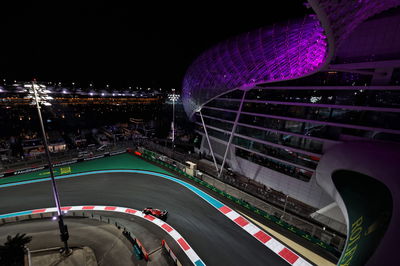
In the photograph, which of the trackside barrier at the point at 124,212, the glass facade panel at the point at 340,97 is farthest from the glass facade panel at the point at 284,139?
the trackside barrier at the point at 124,212

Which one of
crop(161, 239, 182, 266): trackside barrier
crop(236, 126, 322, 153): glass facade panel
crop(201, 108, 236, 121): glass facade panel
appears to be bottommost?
crop(161, 239, 182, 266): trackside barrier

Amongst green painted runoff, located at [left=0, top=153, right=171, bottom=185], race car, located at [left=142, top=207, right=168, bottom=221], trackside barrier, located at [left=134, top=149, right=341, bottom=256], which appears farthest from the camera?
green painted runoff, located at [left=0, top=153, right=171, bottom=185]

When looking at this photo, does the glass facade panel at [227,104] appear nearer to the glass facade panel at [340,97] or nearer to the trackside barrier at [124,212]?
the glass facade panel at [340,97]

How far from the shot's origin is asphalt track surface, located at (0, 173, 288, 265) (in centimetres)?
1191

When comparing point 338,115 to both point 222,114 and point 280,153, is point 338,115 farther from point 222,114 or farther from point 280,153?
point 222,114

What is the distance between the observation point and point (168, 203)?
1725cm

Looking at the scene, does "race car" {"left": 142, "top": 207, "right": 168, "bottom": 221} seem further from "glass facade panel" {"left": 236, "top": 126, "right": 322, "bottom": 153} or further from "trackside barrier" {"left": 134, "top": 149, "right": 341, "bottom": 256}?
"glass facade panel" {"left": 236, "top": 126, "right": 322, "bottom": 153}

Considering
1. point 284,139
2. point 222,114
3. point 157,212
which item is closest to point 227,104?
point 222,114

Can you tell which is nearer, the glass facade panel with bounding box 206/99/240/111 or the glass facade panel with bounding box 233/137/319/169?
the glass facade panel with bounding box 233/137/319/169

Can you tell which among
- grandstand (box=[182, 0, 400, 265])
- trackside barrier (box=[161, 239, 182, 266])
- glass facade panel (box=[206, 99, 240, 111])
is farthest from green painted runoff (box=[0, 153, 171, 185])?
glass facade panel (box=[206, 99, 240, 111])

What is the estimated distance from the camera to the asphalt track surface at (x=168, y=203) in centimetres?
1191

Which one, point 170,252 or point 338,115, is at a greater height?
point 338,115

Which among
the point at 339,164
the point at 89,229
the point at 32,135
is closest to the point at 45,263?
the point at 89,229

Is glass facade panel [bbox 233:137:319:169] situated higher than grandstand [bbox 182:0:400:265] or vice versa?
grandstand [bbox 182:0:400:265]
